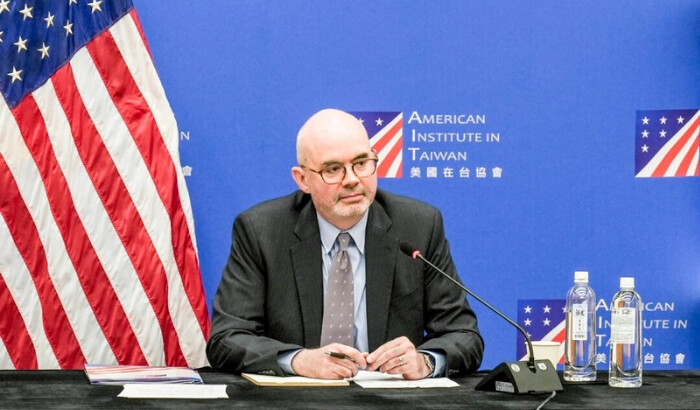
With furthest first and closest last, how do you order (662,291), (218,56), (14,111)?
1. (662,291)
2. (218,56)
3. (14,111)

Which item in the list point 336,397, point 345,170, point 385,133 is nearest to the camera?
point 336,397

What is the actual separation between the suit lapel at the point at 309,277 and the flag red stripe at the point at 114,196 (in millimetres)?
1012

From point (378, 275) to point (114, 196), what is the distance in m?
1.31

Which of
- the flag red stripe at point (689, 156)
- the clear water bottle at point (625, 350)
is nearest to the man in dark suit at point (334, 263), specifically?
the clear water bottle at point (625, 350)

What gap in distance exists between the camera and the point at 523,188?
447 cm

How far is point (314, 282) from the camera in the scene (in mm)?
3141

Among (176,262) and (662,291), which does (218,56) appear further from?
(662,291)

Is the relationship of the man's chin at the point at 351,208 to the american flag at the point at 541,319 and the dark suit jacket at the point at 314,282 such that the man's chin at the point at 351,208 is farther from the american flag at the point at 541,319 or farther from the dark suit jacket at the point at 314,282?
the american flag at the point at 541,319

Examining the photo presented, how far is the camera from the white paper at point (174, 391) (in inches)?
92.9

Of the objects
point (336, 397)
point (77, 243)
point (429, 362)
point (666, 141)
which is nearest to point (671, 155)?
point (666, 141)

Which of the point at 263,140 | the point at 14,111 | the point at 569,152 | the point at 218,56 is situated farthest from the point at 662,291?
the point at 14,111

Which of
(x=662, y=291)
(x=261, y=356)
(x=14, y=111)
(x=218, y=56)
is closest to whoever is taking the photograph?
(x=261, y=356)

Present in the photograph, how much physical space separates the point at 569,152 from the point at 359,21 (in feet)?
3.54

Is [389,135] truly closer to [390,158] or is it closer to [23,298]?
[390,158]
